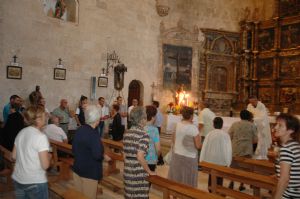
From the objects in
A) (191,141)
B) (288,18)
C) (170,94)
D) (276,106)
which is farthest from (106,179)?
(288,18)

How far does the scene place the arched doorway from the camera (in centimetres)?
1505

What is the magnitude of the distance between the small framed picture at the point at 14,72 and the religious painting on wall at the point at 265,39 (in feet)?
38.0

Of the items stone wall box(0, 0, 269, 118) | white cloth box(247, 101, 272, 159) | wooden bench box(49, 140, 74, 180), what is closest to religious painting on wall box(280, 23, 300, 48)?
stone wall box(0, 0, 269, 118)

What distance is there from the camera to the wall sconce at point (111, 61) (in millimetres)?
13788

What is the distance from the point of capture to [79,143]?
3.59 meters

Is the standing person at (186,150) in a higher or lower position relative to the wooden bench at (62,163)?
higher

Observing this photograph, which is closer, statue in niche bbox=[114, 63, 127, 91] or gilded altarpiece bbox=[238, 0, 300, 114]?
statue in niche bbox=[114, 63, 127, 91]

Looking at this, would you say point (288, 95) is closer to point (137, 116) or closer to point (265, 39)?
point (265, 39)

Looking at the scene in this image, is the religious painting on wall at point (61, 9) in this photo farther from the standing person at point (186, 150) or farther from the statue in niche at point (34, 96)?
the standing person at point (186, 150)

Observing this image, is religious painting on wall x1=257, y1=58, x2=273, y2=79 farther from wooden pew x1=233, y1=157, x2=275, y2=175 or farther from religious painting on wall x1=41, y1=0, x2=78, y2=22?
wooden pew x1=233, y1=157, x2=275, y2=175

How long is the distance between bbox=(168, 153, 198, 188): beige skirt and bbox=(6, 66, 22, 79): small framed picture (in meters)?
7.83

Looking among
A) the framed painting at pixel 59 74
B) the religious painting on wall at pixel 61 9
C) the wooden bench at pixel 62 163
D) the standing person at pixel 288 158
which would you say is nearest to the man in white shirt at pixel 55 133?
the wooden bench at pixel 62 163

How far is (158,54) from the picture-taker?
15.7 metres

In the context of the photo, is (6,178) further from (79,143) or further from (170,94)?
(170,94)
